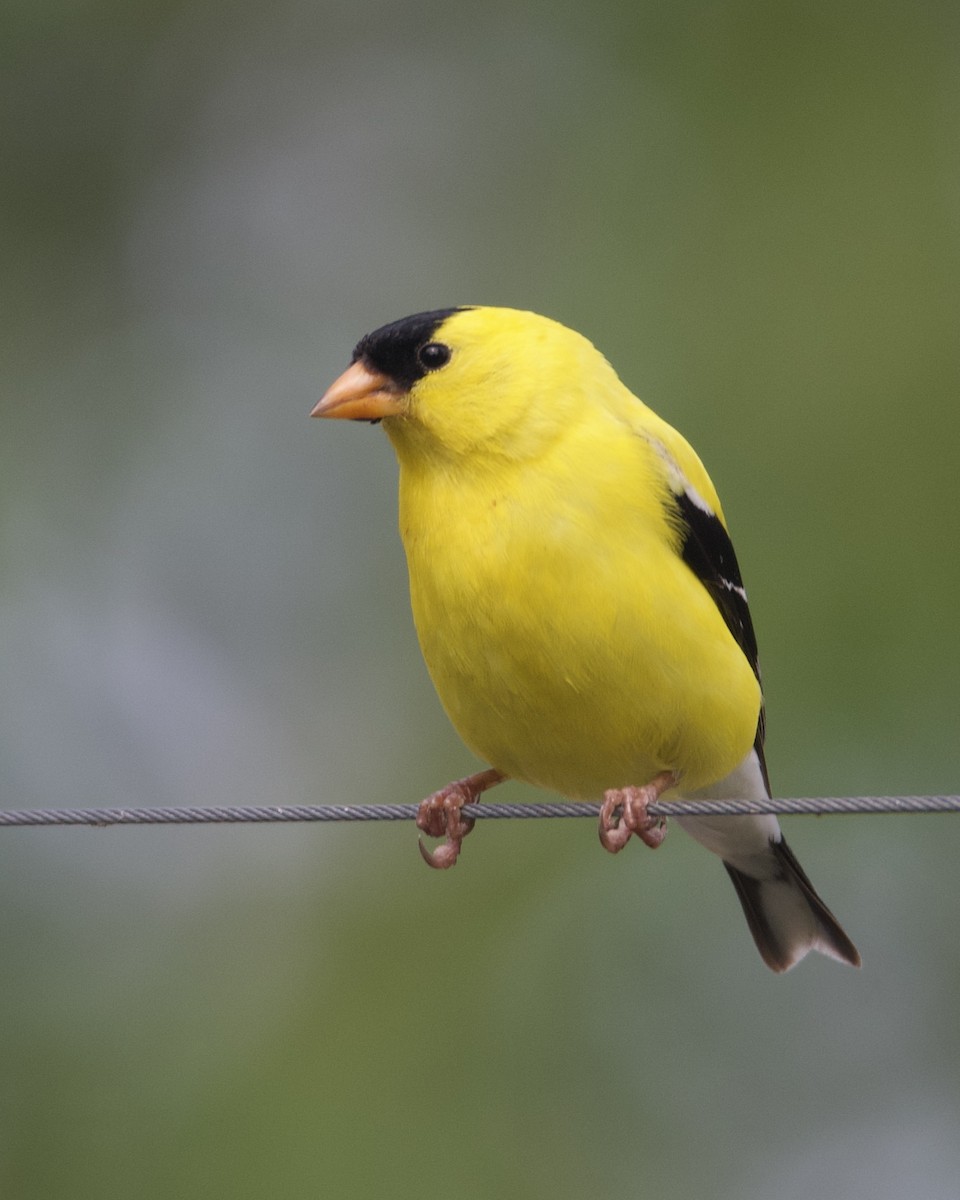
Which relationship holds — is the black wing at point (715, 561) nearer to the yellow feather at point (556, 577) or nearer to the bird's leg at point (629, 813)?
the yellow feather at point (556, 577)

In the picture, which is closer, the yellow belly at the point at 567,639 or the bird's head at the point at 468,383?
the yellow belly at the point at 567,639

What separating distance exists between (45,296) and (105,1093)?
4.33 metres

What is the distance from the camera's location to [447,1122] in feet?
23.2

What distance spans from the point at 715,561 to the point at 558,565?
0.57m

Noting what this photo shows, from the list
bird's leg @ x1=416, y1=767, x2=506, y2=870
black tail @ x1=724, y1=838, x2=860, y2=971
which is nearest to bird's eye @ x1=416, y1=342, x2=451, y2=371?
bird's leg @ x1=416, y1=767, x2=506, y2=870

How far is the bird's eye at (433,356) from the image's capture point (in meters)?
3.26

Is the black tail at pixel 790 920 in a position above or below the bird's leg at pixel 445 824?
below

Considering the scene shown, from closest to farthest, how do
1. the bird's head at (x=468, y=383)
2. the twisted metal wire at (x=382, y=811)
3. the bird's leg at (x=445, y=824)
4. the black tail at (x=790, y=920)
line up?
1. the twisted metal wire at (x=382, y=811)
2. the bird's head at (x=468, y=383)
3. the bird's leg at (x=445, y=824)
4. the black tail at (x=790, y=920)

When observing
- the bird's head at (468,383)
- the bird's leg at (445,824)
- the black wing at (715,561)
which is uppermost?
the bird's head at (468,383)

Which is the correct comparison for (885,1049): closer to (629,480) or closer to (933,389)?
(933,389)

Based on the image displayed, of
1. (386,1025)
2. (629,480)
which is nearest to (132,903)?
(386,1025)

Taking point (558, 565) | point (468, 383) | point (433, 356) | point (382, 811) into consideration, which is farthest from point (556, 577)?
point (382, 811)

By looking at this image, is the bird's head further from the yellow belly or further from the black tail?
the black tail

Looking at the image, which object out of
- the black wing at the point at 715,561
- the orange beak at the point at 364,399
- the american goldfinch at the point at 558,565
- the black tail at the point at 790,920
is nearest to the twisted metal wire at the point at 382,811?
the american goldfinch at the point at 558,565
